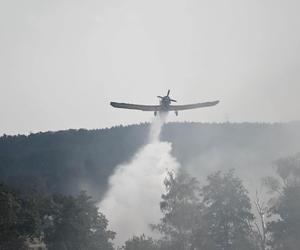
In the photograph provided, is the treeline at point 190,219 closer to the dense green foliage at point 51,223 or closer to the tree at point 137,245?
the dense green foliage at point 51,223

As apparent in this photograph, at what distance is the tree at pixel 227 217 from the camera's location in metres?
69.1

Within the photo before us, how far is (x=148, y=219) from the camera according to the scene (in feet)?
490

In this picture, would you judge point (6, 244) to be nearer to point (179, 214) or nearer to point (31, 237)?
point (31, 237)

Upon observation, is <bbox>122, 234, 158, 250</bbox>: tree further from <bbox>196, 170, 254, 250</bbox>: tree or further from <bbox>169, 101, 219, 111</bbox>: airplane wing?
<bbox>169, 101, 219, 111</bbox>: airplane wing

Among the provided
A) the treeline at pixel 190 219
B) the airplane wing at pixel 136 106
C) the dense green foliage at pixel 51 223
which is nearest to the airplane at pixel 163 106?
the airplane wing at pixel 136 106

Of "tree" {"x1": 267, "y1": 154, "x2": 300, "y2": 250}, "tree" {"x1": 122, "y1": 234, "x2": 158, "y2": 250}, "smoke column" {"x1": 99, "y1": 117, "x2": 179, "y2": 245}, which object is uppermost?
"smoke column" {"x1": 99, "y1": 117, "x2": 179, "y2": 245}

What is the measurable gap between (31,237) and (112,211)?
100m

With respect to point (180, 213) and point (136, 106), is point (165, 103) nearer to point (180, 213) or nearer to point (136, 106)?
point (136, 106)

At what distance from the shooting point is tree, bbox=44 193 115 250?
224 ft

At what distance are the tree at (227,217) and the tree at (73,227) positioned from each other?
50.3 feet

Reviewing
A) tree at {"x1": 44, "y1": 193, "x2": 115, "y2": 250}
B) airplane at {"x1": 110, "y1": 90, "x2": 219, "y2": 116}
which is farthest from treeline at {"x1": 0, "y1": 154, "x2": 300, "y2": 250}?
airplane at {"x1": 110, "y1": 90, "x2": 219, "y2": 116}

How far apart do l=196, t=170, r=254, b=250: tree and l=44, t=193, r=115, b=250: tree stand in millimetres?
15335

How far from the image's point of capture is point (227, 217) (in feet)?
227

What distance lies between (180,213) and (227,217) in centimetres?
656
